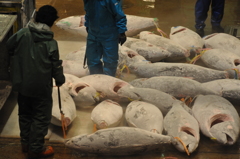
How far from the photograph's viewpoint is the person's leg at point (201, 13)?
6.04 m

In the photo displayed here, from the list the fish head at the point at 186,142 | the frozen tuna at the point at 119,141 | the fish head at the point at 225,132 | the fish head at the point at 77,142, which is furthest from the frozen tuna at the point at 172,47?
the fish head at the point at 77,142

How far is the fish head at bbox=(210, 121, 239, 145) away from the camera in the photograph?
3.35m

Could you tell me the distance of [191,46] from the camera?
5.12 metres

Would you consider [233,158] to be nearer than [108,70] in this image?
Yes

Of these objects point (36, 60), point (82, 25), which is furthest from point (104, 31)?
point (82, 25)

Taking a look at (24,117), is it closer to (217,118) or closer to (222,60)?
(217,118)

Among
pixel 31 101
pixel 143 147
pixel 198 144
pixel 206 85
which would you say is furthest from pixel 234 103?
pixel 31 101

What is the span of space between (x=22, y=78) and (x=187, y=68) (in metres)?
2.13

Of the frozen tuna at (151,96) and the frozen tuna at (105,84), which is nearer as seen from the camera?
the frozen tuna at (151,96)

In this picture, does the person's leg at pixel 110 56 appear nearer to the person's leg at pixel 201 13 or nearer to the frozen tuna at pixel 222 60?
the frozen tuna at pixel 222 60

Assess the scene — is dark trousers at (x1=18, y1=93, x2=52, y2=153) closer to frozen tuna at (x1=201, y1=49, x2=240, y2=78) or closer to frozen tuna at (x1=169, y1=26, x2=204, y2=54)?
frozen tuna at (x1=201, y1=49, x2=240, y2=78)

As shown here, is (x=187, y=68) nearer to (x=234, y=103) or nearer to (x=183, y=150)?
(x=234, y=103)

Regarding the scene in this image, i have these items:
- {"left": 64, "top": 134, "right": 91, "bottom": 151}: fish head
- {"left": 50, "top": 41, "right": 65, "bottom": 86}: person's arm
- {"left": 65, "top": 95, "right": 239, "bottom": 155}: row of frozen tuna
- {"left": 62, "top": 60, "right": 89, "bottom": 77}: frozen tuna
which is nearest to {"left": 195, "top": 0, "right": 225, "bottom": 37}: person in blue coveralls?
{"left": 62, "top": 60, "right": 89, "bottom": 77}: frozen tuna

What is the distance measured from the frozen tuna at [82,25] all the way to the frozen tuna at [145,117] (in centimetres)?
207
